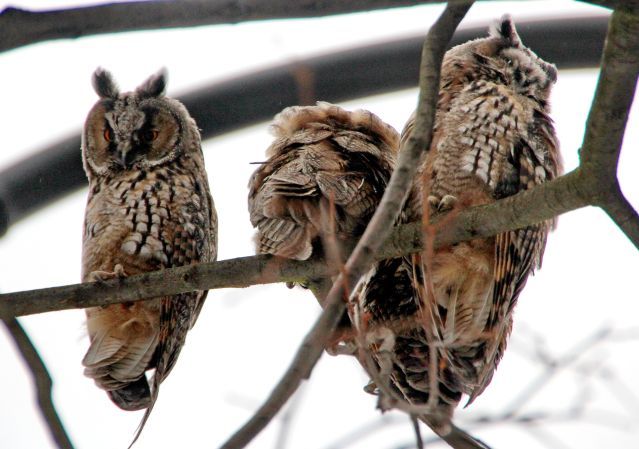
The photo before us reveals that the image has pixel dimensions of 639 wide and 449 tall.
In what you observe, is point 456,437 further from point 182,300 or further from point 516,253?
point 182,300

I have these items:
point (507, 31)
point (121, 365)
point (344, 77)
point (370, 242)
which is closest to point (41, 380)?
point (370, 242)

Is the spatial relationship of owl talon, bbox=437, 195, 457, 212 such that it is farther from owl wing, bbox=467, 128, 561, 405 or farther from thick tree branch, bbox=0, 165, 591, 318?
thick tree branch, bbox=0, 165, 591, 318

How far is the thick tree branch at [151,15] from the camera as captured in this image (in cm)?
172

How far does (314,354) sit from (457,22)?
1.22 meters

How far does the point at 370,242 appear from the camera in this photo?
213 cm

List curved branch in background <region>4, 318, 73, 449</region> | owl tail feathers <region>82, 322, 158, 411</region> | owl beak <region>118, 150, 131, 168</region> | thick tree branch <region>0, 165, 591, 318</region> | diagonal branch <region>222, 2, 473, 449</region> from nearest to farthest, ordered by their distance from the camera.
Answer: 1. diagonal branch <region>222, 2, 473, 449</region>
2. curved branch in background <region>4, 318, 73, 449</region>
3. thick tree branch <region>0, 165, 591, 318</region>
4. owl tail feathers <region>82, 322, 158, 411</region>
5. owl beak <region>118, 150, 131, 168</region>

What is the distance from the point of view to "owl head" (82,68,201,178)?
15.9 feet

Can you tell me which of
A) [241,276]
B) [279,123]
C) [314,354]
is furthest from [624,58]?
[279,123]

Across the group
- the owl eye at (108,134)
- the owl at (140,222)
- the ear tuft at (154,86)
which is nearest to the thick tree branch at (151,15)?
the owl at (140,222)

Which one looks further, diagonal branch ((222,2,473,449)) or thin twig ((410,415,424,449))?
thin twig ((410,415,424,449))

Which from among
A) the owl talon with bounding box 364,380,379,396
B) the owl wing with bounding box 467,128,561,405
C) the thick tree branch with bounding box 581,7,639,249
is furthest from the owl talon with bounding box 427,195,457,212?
the thick tree branch with bounding box 581,7,639,249

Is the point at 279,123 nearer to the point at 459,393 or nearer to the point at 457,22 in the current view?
the point at 459,393

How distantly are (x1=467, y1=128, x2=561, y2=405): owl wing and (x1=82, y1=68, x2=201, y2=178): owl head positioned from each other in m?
1.99

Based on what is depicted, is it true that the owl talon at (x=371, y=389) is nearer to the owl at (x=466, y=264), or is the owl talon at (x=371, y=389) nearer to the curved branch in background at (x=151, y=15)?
the owl at (x=466, y=264)
